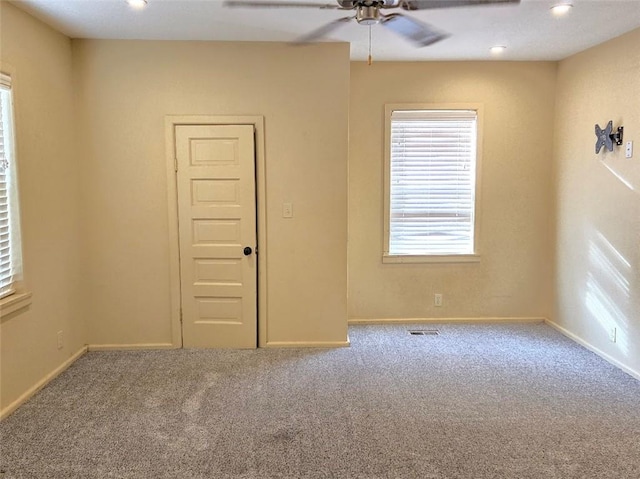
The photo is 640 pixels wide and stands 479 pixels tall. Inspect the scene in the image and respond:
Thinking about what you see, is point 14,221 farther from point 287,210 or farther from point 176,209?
point 287,210

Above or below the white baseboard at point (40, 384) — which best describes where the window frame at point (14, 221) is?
above

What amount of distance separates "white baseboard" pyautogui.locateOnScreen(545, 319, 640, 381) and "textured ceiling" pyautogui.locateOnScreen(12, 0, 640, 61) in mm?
2528

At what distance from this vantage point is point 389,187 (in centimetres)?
461

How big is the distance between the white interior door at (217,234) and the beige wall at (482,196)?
117cm

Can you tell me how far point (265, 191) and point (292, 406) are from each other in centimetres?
177

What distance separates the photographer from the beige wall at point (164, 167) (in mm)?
3801

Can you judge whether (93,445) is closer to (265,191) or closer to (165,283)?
(165,283)

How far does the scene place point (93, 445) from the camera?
2541 millimetres

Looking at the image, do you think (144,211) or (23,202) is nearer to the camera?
(23,202)

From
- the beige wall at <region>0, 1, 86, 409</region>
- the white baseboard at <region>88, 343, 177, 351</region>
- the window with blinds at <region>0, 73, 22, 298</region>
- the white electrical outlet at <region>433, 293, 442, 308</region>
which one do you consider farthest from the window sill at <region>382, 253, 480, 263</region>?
the window with blinds at <region>0, 73, 22, 298</region>

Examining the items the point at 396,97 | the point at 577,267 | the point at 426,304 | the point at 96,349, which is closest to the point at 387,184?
the point at 396,97

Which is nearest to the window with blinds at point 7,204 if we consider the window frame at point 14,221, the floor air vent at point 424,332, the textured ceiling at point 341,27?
the window frame at point 14,221

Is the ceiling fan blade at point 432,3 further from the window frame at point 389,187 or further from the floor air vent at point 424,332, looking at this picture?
the floor air vent at point 424,332

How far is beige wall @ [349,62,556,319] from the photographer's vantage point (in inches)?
178
